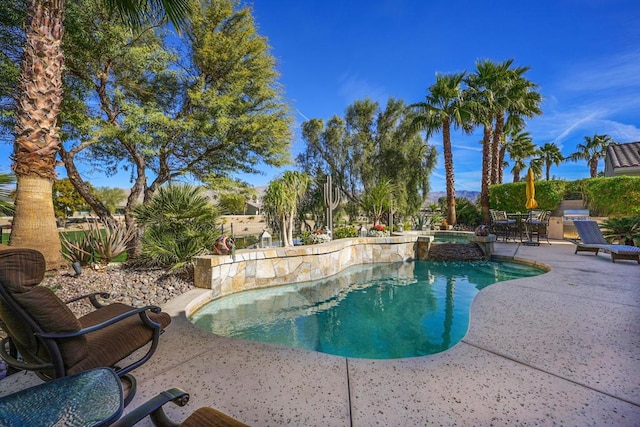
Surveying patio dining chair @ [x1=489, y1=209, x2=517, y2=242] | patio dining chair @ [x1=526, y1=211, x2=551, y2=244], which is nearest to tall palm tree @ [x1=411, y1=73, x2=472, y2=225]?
patio dining chair @ [x1=489, y1=209, x2=517, y2=242]

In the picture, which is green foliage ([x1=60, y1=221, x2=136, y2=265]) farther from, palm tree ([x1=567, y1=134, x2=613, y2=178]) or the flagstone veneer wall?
palm tree ([x1=567, y1=134, x2=613, y2=178])

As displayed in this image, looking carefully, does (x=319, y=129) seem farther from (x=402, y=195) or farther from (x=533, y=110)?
(x=533, y=110)

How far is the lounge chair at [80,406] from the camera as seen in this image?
1.06 meters

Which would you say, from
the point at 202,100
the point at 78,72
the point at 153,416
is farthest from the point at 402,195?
the point at 153,416

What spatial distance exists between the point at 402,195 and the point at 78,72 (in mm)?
14837

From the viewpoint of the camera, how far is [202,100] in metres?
8.91

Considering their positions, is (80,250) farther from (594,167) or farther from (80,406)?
(594,167)

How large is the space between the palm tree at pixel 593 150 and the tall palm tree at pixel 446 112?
24747 millimetres

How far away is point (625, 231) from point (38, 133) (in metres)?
14.3

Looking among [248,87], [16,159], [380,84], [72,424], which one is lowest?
[72,424]

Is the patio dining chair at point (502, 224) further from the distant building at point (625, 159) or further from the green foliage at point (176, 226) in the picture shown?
the green foliage at point (176, 226)

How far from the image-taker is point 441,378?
214 cm

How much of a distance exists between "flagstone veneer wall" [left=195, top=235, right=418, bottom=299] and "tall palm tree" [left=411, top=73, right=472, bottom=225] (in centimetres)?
923

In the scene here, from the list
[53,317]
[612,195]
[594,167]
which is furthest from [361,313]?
[594,167]
